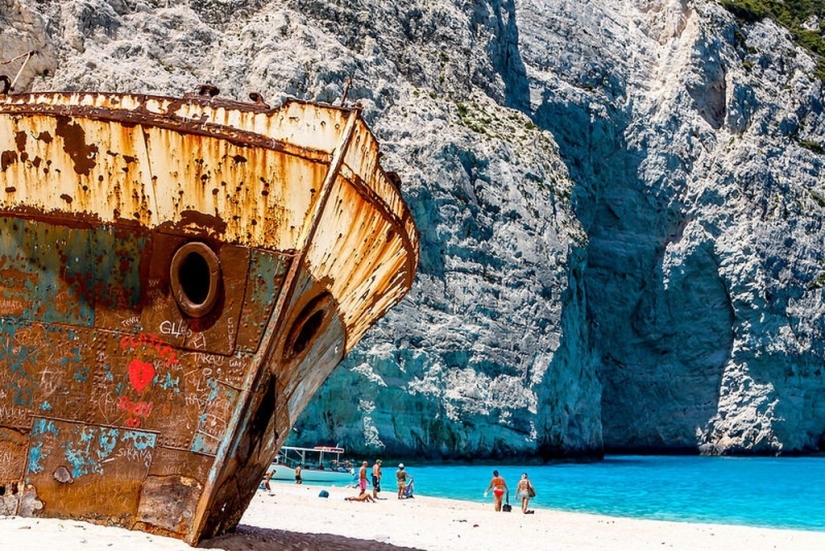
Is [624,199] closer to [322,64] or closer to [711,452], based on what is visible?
[711,452]

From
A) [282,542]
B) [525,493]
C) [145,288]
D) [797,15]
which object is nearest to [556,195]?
[525,493]

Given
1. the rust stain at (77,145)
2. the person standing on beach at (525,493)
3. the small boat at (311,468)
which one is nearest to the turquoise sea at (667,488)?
the small boat at (311,468)

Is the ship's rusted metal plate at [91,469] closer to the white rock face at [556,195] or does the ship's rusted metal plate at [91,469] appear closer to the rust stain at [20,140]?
the rust stain at [20,140]

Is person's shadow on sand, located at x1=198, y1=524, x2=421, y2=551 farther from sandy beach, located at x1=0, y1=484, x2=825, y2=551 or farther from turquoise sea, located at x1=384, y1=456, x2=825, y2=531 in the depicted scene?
turquoise sea, located at x1=384, y1=456, x2=825, y2=531

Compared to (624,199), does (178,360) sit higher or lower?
lower

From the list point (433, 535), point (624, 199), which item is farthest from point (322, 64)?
point (433, 535)

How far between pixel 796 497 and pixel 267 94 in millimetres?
22501

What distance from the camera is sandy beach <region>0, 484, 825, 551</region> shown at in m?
7.25

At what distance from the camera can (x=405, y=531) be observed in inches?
565

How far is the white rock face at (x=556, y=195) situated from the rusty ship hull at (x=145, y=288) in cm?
2481

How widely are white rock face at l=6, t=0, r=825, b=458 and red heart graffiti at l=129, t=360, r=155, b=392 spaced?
24915 millimetres

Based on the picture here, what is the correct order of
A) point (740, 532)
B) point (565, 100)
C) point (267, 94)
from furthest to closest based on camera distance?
point (565, 100) < point (267, 94) < point (740, 532)

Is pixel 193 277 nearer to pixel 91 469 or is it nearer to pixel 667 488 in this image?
pixel 91 469

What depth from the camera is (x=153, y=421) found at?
7.63 m
